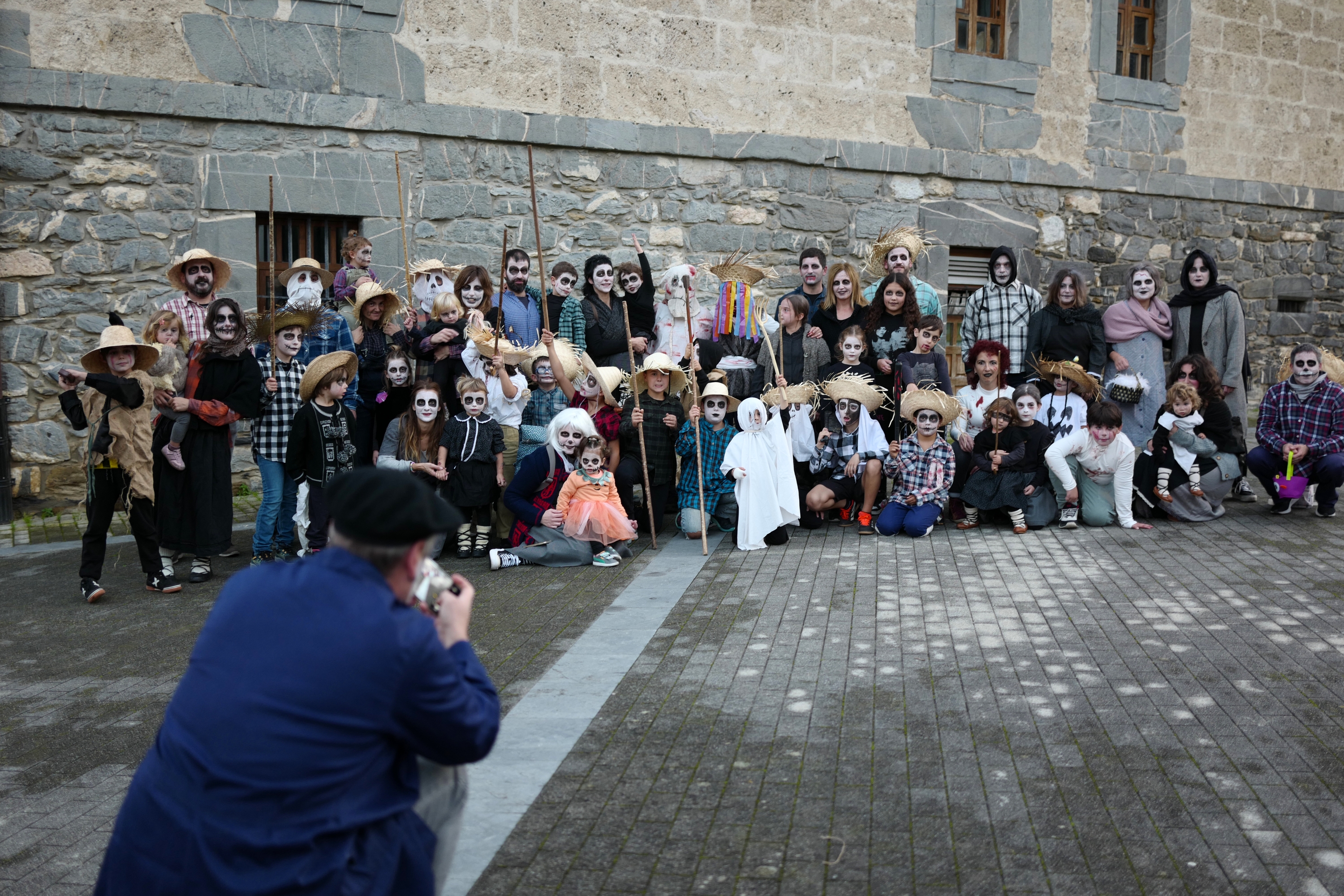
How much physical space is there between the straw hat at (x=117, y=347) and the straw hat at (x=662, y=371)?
3.20 meters

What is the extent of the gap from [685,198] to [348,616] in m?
9.70

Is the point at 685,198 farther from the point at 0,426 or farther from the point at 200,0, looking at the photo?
the point at 0,426

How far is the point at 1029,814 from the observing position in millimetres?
3625

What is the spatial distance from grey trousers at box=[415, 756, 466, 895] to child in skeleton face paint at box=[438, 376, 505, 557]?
5589 millimetres

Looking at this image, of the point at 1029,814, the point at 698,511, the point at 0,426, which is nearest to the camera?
the point at 1029,814

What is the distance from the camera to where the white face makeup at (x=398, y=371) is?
27.5 feet

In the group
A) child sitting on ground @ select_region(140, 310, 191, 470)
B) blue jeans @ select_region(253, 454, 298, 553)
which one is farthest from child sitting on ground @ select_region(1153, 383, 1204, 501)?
child sitting on ground @ select_region(140, 310, 191, 470)

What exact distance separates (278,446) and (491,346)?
1630 mm

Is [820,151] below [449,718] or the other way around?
the other way around

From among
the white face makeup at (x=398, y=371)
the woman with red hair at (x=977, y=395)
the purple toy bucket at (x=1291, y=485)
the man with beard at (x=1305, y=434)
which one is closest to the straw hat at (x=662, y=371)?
the white face makeup at (x=398, y=371)

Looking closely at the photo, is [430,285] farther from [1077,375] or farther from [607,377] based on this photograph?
[1077,375]

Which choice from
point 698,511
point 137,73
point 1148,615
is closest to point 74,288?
point 137,73

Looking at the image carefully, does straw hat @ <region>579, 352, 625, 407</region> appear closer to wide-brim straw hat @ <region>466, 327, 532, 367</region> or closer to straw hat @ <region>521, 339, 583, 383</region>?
straw hat @ <region>521, 339, 583, 383</region>

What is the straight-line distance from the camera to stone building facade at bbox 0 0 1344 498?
9.44 metres
